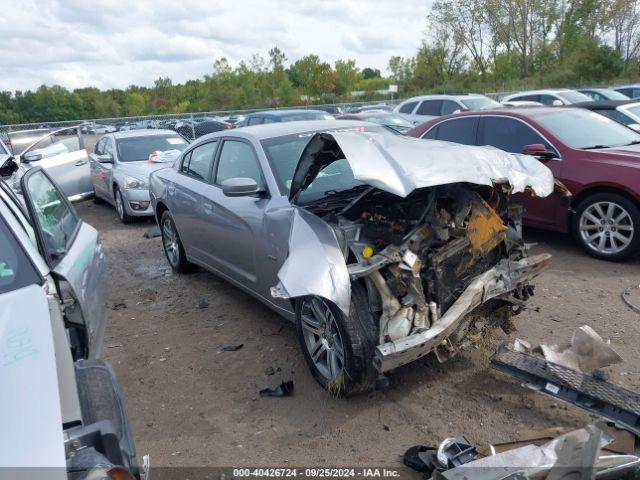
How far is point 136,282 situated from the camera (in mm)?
6711

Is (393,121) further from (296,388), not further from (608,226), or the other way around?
(296,388)

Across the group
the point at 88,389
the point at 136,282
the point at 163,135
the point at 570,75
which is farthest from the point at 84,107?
the point at 88,389

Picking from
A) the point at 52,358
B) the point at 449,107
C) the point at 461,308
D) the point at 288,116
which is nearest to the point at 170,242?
the point at 461,308

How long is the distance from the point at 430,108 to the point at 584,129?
8.66m

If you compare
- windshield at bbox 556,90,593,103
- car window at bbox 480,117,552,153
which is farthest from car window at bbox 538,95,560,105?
car window at bbox 480,117,552,153

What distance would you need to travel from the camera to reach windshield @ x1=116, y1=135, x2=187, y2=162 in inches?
411

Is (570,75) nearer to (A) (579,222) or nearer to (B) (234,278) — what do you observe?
(A) (579,222)

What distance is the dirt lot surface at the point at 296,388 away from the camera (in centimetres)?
328

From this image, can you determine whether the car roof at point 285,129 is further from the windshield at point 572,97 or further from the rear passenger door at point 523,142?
the windshield at point 572,97

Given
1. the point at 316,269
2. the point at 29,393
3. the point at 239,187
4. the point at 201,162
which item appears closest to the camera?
the point at 29,393

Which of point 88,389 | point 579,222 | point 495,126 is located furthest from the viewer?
point 495,126

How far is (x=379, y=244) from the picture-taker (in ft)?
12.1

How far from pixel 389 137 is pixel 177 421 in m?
2.49

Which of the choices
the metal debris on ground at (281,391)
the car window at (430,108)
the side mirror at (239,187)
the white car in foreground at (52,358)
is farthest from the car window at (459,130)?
the car window at (430,108)
